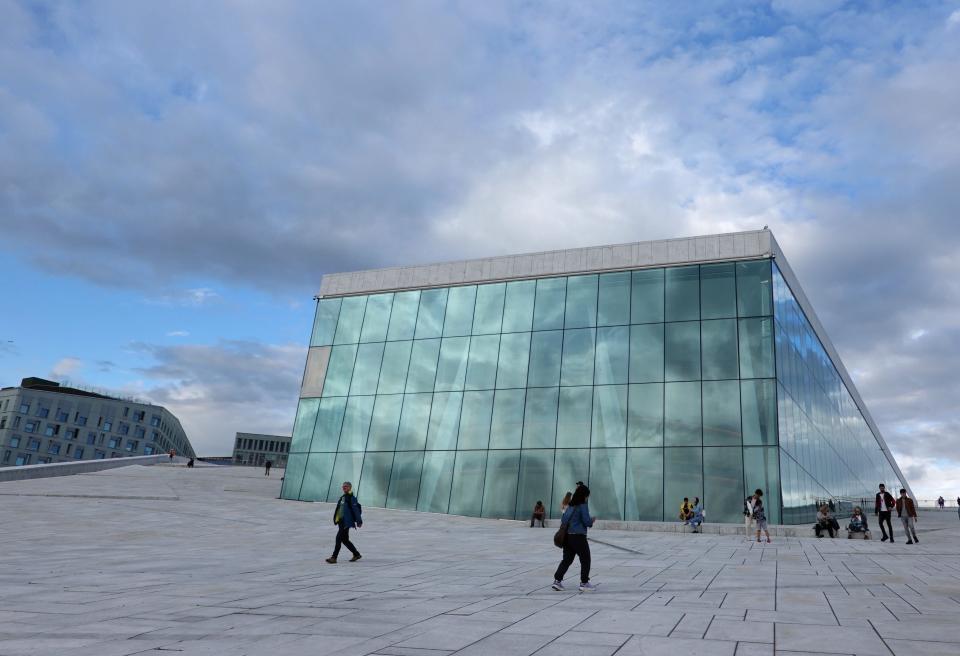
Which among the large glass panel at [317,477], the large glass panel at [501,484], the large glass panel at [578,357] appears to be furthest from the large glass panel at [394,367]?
the large glass panel at [578,357]

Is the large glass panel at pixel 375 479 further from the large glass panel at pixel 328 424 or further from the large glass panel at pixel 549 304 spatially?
the large glass panel at pixel 549 304

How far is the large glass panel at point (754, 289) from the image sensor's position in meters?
29.1

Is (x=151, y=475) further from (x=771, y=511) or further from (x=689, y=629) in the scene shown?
(x=689, y=629)

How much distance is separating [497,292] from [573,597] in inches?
1036

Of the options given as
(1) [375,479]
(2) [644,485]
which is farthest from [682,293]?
(1) [375,479]

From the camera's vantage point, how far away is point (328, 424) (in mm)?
36969

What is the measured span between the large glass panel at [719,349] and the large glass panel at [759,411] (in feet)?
2.92

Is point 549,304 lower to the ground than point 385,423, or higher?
higher

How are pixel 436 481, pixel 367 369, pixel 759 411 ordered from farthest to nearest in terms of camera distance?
pixel 367 369 → pixel 436 481 → pixel 759 411

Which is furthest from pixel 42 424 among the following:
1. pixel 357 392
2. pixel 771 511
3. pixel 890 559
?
pixel 890 559

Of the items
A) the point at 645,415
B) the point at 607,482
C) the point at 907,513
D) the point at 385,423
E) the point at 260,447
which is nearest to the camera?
the point at 907,513

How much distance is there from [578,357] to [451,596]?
22675 mm

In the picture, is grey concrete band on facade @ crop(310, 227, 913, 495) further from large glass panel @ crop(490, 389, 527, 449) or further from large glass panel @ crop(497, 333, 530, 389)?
large glass panel @ crop(490, 389, 527, 449)

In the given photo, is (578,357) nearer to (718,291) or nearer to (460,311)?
(718,291)
